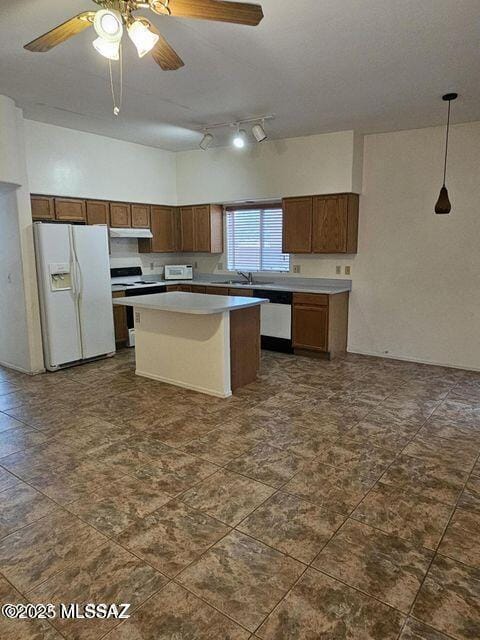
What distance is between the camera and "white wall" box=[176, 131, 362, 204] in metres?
5.15

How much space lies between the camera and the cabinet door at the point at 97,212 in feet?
17.8

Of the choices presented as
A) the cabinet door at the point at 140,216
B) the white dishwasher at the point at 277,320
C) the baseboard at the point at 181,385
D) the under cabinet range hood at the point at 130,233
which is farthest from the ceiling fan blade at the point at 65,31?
the white dishwasher at the point at 277,320

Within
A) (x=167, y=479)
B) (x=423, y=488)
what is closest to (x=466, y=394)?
(x=423, y=488)

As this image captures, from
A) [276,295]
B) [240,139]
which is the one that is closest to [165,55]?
[240,139]

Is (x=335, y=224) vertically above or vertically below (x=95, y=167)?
below

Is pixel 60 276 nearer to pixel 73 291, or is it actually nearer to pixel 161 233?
pixel 73 291

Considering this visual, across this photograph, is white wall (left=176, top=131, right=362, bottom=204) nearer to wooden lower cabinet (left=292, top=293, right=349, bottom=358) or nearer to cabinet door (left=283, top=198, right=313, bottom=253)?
cabinet door (left=283, top=198, right=313, bottom=253)

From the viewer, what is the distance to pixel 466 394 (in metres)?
4.09

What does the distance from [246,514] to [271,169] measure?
4.66 metres

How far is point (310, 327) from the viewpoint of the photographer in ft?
17.6

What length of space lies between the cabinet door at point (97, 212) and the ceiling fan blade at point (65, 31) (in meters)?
3.14

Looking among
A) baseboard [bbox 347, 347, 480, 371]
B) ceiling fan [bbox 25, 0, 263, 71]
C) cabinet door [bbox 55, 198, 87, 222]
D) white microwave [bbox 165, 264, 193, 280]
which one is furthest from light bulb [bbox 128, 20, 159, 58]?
white microwave [bbox 165, 264, 193, 280]

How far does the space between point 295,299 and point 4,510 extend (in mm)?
3945

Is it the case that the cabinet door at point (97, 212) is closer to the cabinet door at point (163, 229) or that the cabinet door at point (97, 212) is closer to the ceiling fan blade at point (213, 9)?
the cabinet door at point (163, 229)
